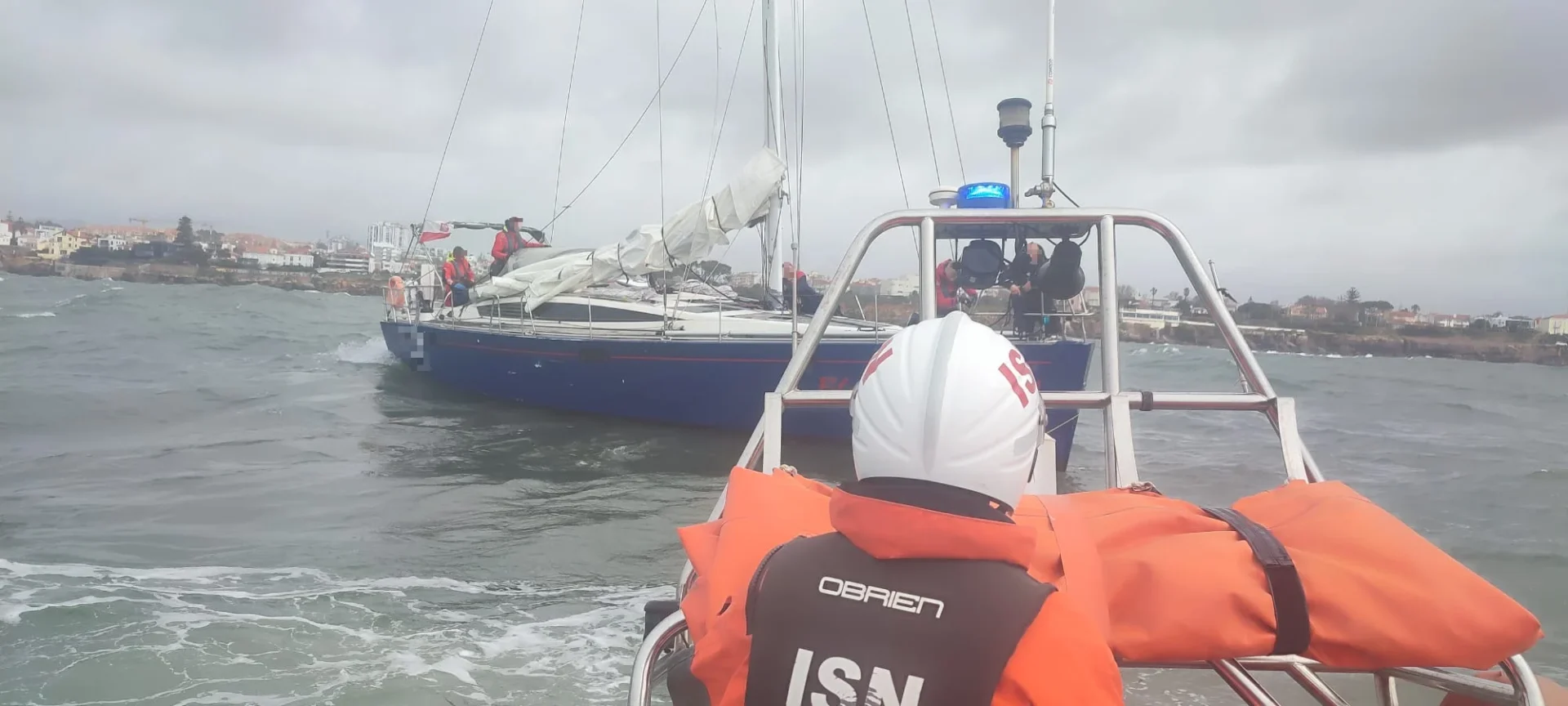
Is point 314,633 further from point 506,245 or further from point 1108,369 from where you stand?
point 506,245

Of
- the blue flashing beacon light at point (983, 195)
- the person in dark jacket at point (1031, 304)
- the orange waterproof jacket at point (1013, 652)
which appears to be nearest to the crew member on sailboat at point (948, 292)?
the person in dark jacket at point (1031, 304)

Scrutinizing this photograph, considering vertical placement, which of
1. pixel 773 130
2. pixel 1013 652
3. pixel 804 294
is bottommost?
pixel 1013 652

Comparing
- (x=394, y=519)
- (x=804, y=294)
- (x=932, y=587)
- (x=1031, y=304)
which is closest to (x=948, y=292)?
(x=1031, y=304)

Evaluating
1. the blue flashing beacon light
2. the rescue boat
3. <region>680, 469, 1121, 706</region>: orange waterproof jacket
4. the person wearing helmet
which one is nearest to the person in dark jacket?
the blue flashing beacon light

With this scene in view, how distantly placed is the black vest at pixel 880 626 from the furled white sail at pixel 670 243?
10.7 meters

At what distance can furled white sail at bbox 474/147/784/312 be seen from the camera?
460 inches

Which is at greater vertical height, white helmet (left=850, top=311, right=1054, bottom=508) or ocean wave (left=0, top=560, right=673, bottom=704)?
white helmet (left=850, top=311, right=1054, bottom=508)

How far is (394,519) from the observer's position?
7.24 m

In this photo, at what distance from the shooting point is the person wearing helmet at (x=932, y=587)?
3.63 feet

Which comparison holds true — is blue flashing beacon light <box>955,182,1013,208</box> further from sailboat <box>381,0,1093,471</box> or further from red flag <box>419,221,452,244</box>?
red flag <box>419,221,452,244</box>

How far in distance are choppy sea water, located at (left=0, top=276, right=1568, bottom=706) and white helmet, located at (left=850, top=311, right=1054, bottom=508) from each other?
324 cm

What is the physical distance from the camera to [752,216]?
1192 cm

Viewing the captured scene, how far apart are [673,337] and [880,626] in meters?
9.88

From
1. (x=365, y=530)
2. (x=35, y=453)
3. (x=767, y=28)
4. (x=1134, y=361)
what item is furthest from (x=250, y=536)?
(x=1134, y=361)
